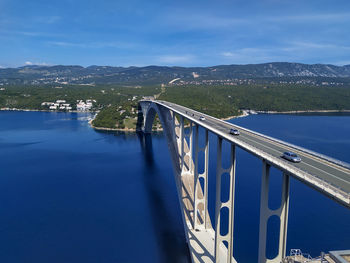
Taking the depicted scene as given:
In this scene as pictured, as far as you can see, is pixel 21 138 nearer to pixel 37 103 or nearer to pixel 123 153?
pixel 123 153

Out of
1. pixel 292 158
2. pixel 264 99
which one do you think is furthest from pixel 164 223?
pixel 264 99

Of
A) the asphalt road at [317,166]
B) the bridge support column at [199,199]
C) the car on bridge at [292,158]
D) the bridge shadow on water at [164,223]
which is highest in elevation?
the car on bridge at [292,158]

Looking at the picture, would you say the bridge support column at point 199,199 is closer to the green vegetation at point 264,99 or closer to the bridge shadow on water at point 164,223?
the bridge shadow on water at point 164,223

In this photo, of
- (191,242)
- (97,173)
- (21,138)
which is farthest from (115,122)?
(191,242)

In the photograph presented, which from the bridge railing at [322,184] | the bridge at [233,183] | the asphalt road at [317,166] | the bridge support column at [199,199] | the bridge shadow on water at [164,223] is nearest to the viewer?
the bridge railing at [322,184]

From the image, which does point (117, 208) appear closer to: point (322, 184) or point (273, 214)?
point (273, 214)

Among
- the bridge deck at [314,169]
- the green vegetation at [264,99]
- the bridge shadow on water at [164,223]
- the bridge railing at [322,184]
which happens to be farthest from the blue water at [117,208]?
the green vegetation at [264,99]

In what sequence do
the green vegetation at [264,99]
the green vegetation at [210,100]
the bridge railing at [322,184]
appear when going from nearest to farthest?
the bridge railing at [322,184], the green vegetation at [210,100], the green vegetation at [264,99]
